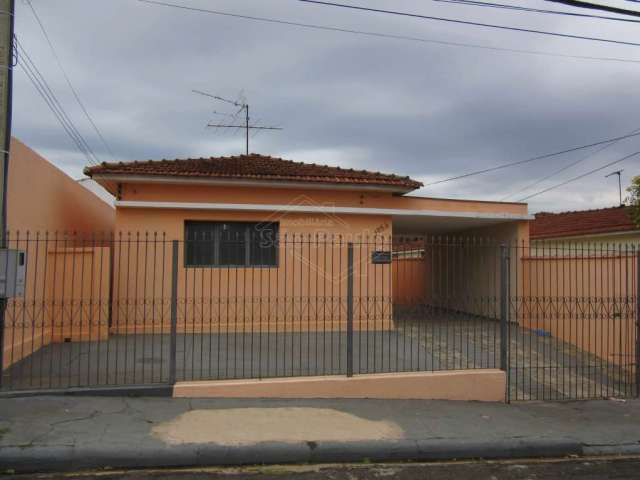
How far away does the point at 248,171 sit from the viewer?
1177 centimetres

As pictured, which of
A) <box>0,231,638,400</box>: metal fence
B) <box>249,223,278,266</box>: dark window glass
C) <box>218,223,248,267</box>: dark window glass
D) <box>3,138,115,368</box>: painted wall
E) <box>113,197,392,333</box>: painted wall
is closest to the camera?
<box>0,231,638,400</box>: metal fence

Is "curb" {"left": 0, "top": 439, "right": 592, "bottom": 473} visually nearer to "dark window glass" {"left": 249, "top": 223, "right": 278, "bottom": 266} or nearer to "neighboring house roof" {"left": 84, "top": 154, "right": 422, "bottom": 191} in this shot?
"dark window glass" {"left": 249, "top": 223, "right": 278, "bottom": 266}

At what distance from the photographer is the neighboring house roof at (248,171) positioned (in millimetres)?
10820

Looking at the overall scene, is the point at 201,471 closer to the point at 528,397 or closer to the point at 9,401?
the point at 9,401

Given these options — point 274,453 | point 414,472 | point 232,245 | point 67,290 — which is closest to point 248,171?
point 232,245

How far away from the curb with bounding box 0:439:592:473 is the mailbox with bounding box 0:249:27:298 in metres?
1.87

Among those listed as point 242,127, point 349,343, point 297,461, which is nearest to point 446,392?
point 349,343

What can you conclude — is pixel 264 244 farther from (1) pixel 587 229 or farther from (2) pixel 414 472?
(1) pixel 587 229

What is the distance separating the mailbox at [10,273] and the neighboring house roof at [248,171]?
496cm

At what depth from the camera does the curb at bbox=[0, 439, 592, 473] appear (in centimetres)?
479

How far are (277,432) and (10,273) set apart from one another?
343 centimetres

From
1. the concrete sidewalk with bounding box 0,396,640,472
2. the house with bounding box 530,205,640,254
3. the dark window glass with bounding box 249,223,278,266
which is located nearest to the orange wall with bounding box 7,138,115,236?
the concrete sidewalk with bounding box 0,396,640,472

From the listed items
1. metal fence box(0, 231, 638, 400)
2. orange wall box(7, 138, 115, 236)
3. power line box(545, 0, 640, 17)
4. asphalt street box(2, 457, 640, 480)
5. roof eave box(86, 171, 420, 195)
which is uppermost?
power line box(545, 0, 640, 17)

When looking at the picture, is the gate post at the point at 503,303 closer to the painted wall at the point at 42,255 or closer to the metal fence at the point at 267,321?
the metal fence at the point at 267,321
